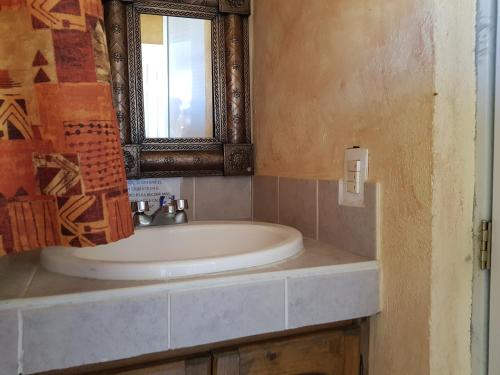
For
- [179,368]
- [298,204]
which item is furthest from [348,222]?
[179,368]

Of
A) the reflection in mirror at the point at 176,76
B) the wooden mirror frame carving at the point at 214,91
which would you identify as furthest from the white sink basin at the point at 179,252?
the reflection in mirror at the point at 176,76

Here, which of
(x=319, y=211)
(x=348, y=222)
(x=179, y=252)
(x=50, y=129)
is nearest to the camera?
(x=50, y=129)

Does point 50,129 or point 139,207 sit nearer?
point 50,129

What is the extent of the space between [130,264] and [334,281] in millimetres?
385

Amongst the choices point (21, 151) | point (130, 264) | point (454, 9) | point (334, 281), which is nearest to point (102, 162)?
point (21, 151)

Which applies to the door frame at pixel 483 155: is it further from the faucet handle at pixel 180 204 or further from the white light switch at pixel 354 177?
the faucet handle at pixel 180 204

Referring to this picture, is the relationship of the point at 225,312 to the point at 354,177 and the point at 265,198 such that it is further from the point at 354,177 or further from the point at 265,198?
the point at 265,198

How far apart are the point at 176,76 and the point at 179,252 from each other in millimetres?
572

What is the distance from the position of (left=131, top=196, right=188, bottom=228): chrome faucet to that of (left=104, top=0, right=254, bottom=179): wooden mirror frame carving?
155 mm

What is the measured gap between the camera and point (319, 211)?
98cm

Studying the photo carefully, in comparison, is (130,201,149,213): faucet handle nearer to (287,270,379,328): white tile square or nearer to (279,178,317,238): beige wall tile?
(279,178,317,238): beige wall tile

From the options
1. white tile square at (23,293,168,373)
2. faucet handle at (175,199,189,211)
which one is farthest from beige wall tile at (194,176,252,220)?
white tile square at (23,293,168,373)

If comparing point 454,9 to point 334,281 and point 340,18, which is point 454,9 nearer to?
point 340,18

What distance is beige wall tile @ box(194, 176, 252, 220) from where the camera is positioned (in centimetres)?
129
